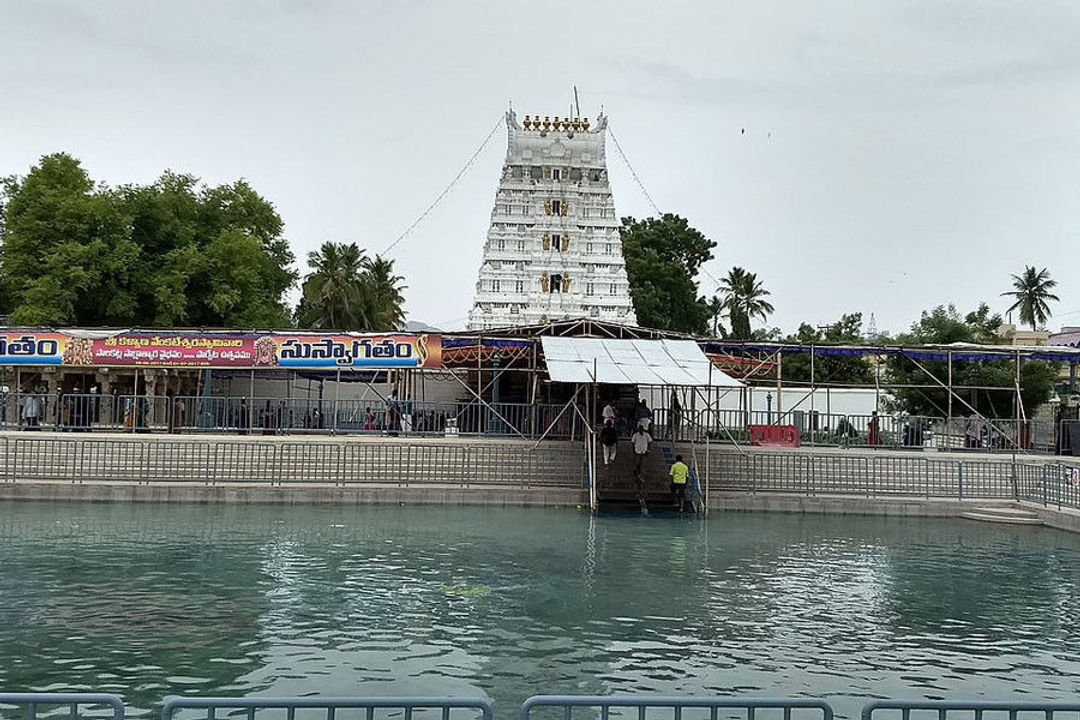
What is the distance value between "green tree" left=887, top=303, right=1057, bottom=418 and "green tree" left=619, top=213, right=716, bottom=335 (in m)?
20.9

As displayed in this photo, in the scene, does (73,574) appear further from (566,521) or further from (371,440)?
(371,440)

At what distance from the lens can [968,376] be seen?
1428 inches

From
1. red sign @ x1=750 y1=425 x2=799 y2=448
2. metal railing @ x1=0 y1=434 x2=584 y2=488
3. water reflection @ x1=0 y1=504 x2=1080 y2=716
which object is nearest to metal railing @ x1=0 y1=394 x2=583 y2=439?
metal railing @ x1=0 y1=434 x2=584 y2=488

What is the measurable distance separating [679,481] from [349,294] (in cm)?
3530

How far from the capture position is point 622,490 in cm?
2248

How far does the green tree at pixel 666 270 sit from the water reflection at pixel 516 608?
136 ft

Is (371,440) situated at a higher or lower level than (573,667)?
higher

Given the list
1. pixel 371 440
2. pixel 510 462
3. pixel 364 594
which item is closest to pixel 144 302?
pixel 371 440

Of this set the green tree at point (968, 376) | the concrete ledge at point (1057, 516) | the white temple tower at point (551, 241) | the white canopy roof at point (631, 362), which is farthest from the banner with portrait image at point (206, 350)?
the white temple tower at point (551, 241)

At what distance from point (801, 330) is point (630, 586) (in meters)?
48.7

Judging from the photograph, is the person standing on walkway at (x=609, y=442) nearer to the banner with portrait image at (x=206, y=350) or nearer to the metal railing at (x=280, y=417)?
the metal railing at (x=280, y=417)

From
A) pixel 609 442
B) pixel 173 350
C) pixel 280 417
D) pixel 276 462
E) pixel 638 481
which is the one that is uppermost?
pixel 173 350

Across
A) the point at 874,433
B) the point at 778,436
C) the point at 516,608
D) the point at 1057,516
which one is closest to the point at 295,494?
the point at 516,608

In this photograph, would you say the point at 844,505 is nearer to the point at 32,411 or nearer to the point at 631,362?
the point at 631,362
